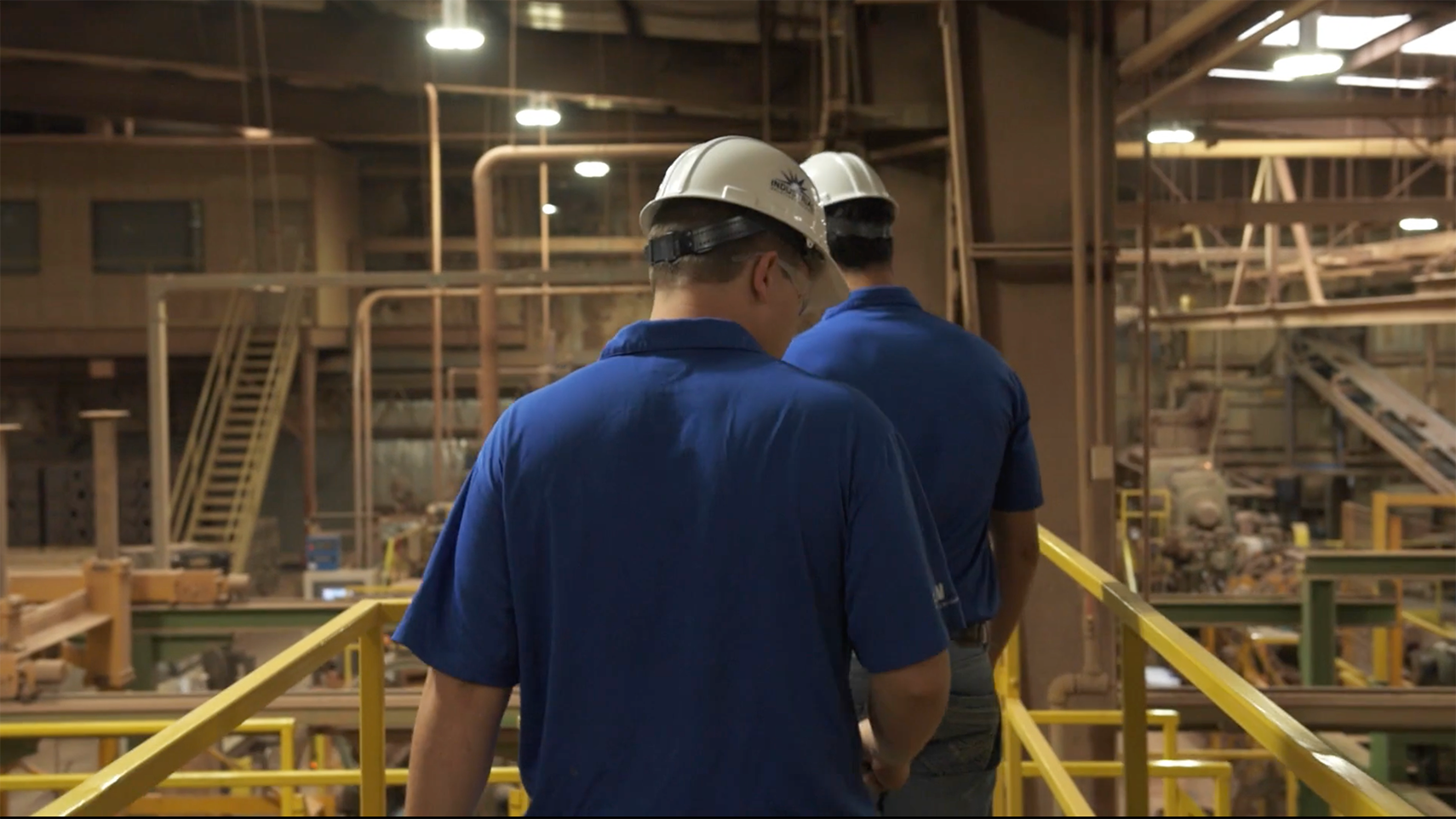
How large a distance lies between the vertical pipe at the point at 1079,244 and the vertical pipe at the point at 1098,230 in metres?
0.05

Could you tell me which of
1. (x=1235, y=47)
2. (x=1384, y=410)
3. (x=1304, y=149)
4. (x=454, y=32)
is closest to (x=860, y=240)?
(x=1235, y=47)

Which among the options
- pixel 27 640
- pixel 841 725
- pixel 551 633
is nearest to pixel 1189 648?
pixel 841 725

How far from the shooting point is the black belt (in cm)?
269

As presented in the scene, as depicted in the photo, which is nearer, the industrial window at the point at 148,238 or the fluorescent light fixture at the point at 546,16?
the fluorescent light fixture at the point at 546,16

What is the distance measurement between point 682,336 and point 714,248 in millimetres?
155

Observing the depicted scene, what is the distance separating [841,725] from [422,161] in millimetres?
17368

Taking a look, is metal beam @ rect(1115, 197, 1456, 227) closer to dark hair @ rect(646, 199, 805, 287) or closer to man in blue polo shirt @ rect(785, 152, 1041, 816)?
man in blue polo shirt @ rect(785, 152, 1041, 816)

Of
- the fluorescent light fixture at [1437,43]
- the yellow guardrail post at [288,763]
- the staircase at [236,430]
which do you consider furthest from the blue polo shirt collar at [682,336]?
the staircase at [236,430]

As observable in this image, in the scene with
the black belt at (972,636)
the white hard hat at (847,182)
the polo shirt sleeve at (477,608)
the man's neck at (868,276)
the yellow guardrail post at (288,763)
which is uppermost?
the white hard hat at (847,182)

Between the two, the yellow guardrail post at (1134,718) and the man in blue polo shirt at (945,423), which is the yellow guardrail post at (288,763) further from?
the yellow guardrail post at (1134,718)

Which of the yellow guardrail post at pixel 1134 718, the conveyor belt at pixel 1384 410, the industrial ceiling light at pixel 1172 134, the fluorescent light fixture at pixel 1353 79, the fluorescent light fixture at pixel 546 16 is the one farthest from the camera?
the conveyor belt at pixel 1384 410

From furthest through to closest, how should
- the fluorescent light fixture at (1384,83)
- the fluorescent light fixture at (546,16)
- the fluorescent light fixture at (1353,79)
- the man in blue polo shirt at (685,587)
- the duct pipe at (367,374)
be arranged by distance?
the duct pipe at (367,374)
the fluorescent light fixture at (546,16)
the fluorescent light fixture at (1384,83)
the fluorescent light fixture at (1353,79)
the man in blue polo shirt at (685,587)

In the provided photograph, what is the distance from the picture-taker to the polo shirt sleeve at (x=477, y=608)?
5.45 feet

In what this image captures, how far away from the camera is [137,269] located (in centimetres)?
1530
